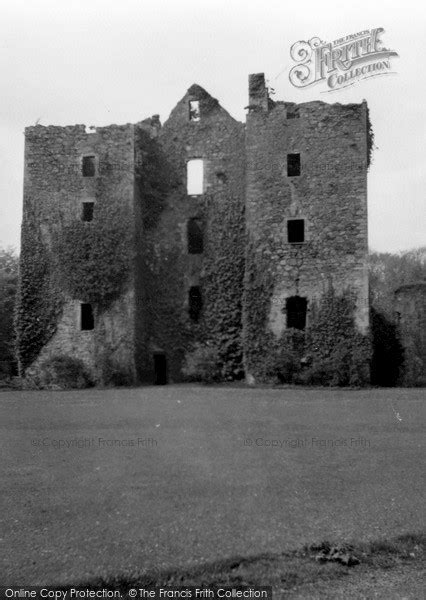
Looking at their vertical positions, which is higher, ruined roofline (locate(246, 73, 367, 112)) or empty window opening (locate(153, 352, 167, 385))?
ruined roofline (locate(246, 73, 367, 112))

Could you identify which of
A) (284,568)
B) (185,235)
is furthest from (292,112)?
(284,568)

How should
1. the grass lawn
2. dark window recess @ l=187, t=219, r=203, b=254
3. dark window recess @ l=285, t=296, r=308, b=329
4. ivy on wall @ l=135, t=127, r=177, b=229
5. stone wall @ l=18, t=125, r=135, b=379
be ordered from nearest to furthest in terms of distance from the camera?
1. the grass lawn
2. dark window recess @ l=285, t=296, r=308, b=329
3. stone wall @ l=18, t=125, r=135, b=379
4. ivy on wall @ l=135, t=127, r=177, b=229
5. dark window recess @ l=187, t=219, r=203, b=254

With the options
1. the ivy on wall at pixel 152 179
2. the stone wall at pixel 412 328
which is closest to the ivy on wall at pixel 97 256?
the ivy on wall at pixel 152 179

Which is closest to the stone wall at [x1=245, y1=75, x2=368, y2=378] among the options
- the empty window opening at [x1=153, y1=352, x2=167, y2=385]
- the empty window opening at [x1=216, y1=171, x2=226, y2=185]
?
the empty window opening at [x1=216, y1=171, x2=226, y2=185]

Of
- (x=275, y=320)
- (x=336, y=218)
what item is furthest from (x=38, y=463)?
(x=336, y=218)

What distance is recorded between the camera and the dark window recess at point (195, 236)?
28.3 meters

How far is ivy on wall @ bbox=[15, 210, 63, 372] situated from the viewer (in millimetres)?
26594

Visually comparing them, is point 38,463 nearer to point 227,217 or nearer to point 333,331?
point 333,331

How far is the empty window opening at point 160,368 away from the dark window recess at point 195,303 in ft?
7.03

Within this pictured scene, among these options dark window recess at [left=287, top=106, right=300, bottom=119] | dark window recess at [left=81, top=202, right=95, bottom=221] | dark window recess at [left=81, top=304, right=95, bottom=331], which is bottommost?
dark window recess at [left=81, top=304, right=95, bottom=331]

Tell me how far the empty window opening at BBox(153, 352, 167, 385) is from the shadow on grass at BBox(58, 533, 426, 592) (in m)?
20.4

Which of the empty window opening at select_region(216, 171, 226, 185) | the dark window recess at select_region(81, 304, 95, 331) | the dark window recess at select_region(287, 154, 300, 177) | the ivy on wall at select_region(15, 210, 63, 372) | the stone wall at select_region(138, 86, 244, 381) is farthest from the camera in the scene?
the empty window opening at select_region(216, 171, 226, 185)

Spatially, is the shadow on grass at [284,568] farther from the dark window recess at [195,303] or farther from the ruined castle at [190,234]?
the dark window recess at [195,303]

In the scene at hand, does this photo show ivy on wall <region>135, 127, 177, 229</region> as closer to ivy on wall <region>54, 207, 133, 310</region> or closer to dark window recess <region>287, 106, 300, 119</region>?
ivy on wall <region>54, 207, 133, 310</region>
